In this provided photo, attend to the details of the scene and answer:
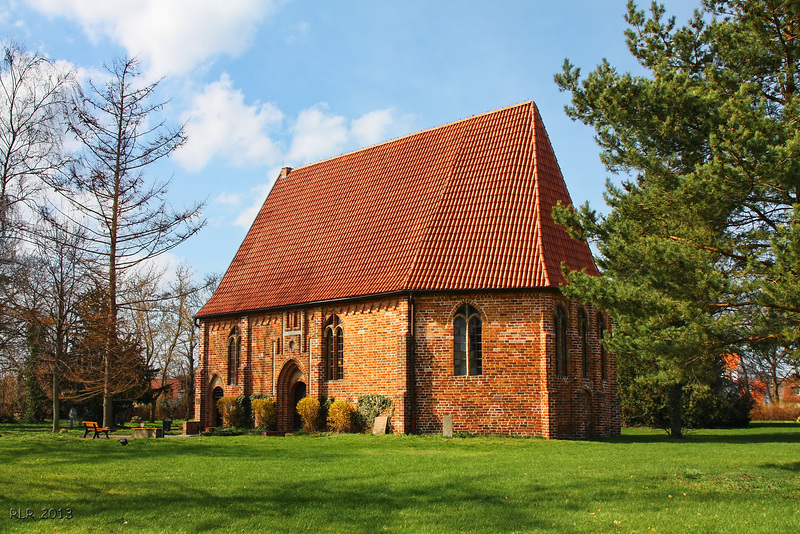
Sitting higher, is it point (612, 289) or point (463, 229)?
point (463, 229)

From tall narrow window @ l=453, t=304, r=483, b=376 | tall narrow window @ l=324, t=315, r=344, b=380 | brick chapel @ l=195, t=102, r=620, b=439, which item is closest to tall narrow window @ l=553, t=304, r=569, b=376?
brick chapel @ l=195, t=102, r=620, b=439

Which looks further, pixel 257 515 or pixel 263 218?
pixel 263 218

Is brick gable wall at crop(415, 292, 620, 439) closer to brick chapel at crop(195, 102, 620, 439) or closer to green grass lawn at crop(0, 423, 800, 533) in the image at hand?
brick chapel at crop(195, 102, 620, 439)

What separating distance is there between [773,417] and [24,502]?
44586 millimetres

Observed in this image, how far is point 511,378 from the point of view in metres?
22.0

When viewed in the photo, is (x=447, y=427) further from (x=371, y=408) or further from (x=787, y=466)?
(x=787, y=466)

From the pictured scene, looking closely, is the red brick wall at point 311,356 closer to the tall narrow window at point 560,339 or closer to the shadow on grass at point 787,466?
the tall narrow window at point 560,339

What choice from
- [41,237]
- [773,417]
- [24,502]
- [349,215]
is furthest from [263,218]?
[773,417]

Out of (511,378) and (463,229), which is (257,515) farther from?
(463,229)

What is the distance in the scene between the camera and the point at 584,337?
23.5m

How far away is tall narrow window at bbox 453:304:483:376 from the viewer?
22.5 metres

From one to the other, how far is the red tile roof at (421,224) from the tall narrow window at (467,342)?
999 millimetres

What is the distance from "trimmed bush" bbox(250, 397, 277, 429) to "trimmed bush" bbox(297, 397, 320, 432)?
5.81ft

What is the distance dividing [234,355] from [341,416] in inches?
290
